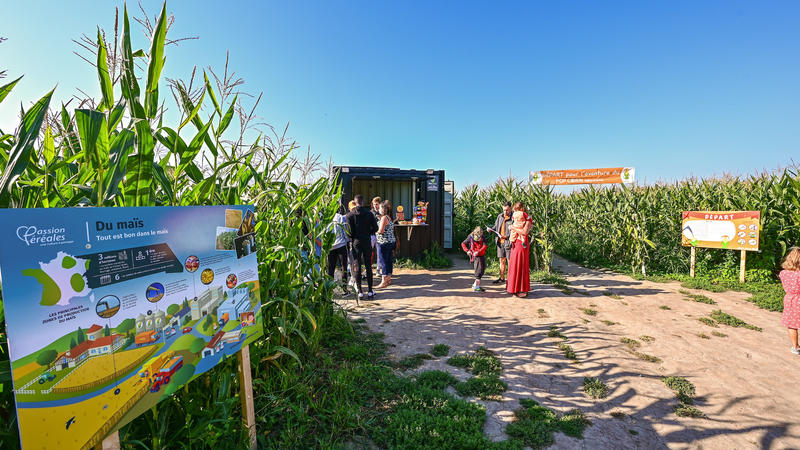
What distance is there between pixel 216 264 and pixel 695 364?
5.01m

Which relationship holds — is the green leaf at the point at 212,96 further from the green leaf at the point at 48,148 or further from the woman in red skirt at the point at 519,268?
the woman in red skirt at the point at 519,268

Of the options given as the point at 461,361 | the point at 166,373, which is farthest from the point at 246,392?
the point at 461,361

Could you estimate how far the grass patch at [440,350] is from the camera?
12.6 ft

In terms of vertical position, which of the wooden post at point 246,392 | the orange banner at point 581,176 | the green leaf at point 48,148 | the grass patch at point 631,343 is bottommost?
the grass patch at point 631,343

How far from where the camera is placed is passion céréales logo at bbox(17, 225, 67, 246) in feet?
3.39

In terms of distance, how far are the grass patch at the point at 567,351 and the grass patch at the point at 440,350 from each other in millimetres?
1444

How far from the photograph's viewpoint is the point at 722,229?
23.9ft

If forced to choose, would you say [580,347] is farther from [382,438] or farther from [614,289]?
[614,289]

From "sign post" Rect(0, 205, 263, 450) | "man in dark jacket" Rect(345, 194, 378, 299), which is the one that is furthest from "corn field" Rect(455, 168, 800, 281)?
"sign post" Rect(0, 205, 263, 450)

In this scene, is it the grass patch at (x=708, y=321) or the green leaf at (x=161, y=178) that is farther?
the grass patch at (x=708, y=321)

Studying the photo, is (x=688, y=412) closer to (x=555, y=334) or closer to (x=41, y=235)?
(x=555, y=334)

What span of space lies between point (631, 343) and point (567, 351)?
1.03 m

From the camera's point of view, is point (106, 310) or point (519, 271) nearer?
point (106, 310)

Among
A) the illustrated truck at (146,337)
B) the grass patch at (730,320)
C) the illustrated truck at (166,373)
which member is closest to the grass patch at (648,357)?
the grass patch at (730,320)
